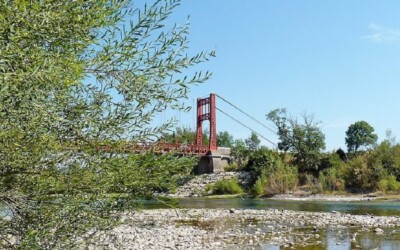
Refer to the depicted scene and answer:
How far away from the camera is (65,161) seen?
3.59 m

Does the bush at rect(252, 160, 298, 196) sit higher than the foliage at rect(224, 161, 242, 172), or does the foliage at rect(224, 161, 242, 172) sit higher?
the foliage at rect(224, 161, 242, 172)

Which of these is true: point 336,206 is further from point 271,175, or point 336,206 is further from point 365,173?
point 271,175

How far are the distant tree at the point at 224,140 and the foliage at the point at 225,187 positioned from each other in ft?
166

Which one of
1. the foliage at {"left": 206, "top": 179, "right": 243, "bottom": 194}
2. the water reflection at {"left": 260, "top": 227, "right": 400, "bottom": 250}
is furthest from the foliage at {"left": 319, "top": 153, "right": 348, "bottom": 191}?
the water reflection at {"left": 260, "top": 227, "right": 400, "bottom": 250}

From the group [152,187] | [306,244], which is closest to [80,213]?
[152,187]

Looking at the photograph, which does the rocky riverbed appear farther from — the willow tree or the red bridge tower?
the red bridge tower

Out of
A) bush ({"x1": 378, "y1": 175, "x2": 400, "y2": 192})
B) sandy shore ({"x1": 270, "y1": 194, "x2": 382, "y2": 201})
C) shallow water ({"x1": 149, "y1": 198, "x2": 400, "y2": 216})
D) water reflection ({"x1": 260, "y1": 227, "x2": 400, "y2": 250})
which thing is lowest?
water reflection ({"x1": 260, "y1": 227, "x2": 400, "y2": 250})

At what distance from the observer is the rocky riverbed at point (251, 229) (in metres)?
15.2

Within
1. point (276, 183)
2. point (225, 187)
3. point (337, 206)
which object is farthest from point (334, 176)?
point (337, 206)

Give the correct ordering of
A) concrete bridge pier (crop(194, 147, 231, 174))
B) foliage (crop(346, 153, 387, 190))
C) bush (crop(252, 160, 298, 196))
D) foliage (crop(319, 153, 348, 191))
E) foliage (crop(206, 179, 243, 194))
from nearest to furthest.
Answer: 1. foliage (crop(346, 153, 387, 190))
2. foliage (crop(319, 153, 348, 191))
3. bush (crop(252, 160, 298, 196))
4. foliage (crop(206, 179, 243, 194))
5. concrete bridge pier (crop(194, 147, 231, 174))

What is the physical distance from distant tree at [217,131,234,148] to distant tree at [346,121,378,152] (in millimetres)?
26651

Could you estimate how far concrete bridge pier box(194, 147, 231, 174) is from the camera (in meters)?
57.0

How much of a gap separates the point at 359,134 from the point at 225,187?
38762 millimetres

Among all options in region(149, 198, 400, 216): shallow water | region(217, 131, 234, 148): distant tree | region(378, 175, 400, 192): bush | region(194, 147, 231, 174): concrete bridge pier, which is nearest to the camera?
region(149, 198, 400, 216): shallow water
